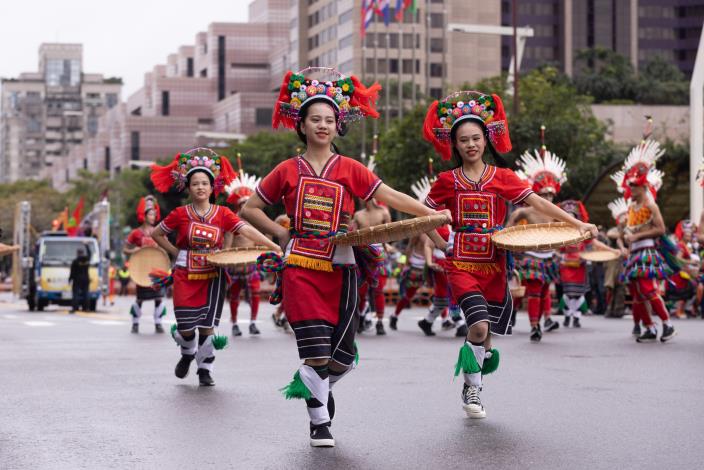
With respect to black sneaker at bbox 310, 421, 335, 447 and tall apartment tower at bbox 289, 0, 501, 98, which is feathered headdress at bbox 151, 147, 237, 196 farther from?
tall apartment tower at bbox 289, 0, 501, 98

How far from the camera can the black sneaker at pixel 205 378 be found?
11438 millimetres

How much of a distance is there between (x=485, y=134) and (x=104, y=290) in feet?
92.3

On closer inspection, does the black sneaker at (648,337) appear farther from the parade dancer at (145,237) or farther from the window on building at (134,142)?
the window on building at (134,142)

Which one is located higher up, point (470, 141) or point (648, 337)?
point (470, 141)

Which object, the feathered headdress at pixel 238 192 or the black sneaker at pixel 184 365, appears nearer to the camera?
the black sneaker at pixel 184 365

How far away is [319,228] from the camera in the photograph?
8.16m

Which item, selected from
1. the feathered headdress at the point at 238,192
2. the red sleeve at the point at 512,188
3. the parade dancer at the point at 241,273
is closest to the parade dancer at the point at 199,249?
the red sleeve at the point at 512,188

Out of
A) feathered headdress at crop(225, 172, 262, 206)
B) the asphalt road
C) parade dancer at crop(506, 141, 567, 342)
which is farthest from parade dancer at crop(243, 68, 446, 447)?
feathered headdress at crop(225, 172, 262, 206)

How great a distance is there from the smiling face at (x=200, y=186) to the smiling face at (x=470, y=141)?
A: 2.92m

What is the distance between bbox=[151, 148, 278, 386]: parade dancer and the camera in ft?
37.9

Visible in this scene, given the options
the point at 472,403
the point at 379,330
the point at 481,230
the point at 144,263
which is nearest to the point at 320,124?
the point at 481,230

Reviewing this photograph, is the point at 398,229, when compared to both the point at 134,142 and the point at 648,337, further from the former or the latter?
the point at 134,142

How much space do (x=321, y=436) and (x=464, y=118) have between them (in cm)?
294

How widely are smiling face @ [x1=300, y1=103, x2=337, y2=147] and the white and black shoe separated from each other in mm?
2049
